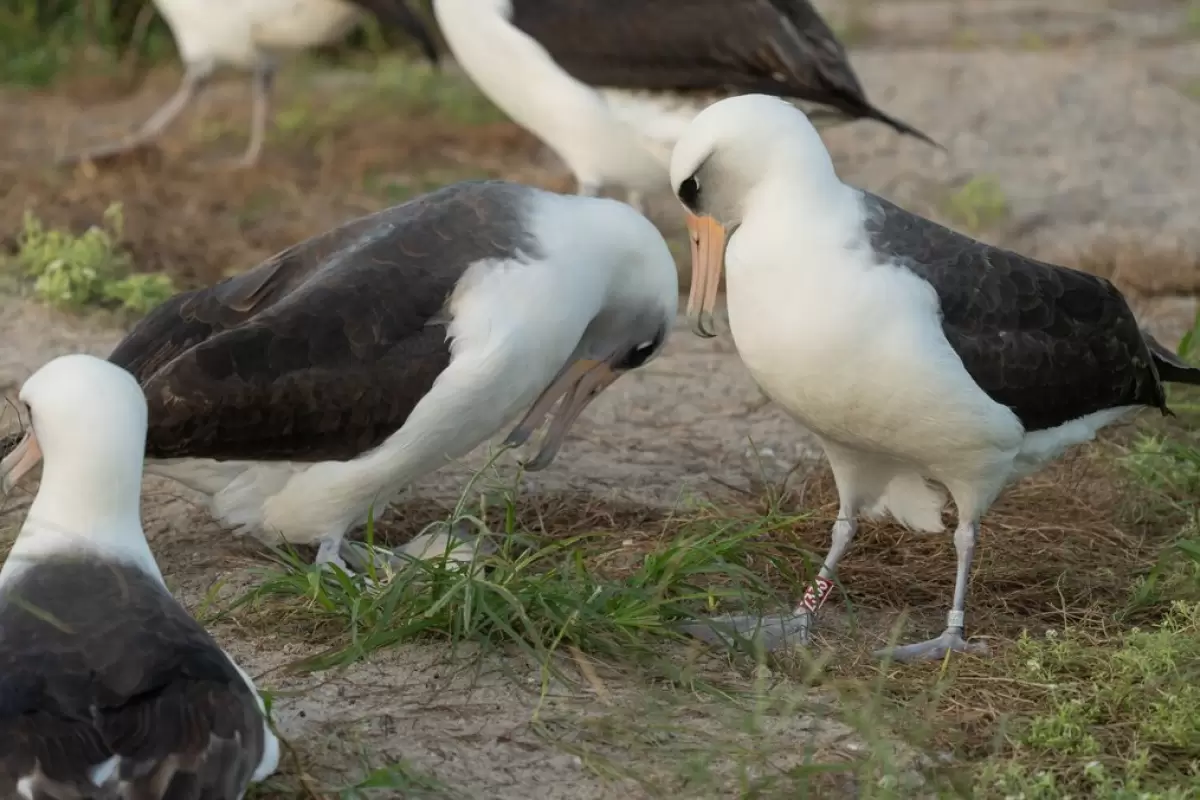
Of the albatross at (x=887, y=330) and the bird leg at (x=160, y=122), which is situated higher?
the albatross at (x=887, y=330)

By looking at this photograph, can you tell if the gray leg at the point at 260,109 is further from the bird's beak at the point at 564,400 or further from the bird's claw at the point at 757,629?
the bird's claw at the point at 757,629

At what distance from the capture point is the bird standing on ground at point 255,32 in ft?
31.3

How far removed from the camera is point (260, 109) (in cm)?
976

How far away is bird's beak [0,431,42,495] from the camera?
400 centimetres

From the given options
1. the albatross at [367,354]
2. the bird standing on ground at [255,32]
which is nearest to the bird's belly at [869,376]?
the albatross at [367,354]

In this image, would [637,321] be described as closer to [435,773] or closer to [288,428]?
[288,428]

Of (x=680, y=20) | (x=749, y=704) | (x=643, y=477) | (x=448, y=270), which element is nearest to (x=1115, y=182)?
(x=680, y=20)

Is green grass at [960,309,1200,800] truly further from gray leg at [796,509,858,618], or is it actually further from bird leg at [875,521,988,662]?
gray leg at [796,509,858,618]

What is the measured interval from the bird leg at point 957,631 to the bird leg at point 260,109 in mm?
5752

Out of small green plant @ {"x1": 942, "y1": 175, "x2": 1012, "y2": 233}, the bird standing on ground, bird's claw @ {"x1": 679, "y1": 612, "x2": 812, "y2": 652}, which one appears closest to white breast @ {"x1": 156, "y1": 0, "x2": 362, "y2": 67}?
the bird standing on ground

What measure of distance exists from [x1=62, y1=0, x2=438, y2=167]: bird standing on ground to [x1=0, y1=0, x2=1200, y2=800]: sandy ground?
0.31 meters

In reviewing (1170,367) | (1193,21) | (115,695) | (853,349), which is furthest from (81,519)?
(1193,21)

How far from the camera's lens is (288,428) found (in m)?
4.71

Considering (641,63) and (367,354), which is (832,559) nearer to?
(367,354)
